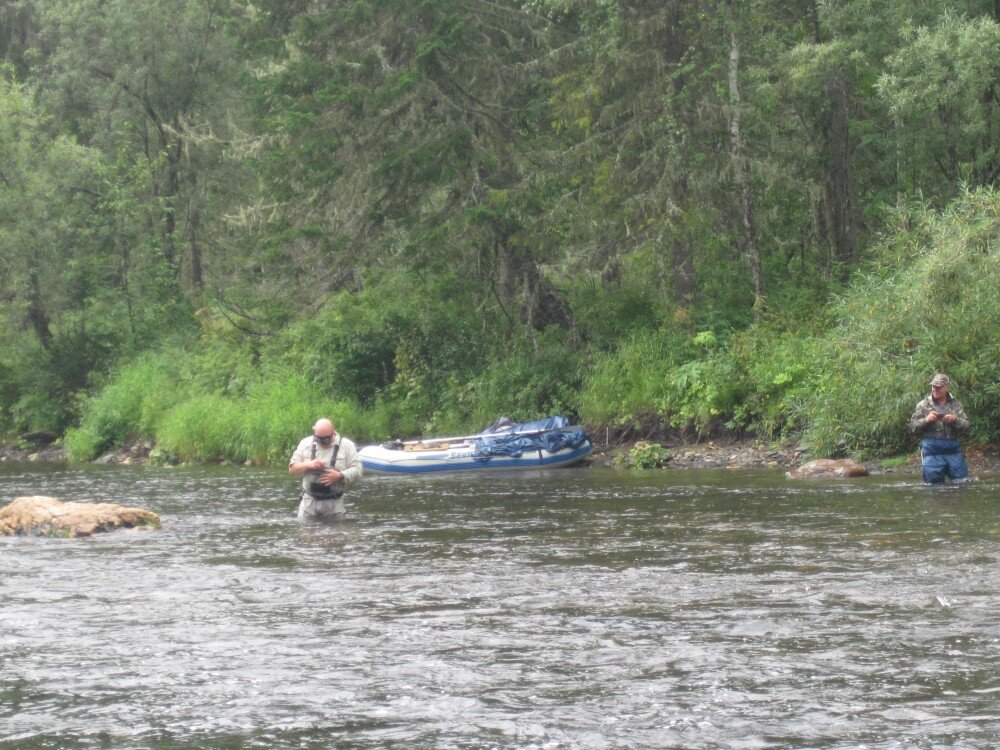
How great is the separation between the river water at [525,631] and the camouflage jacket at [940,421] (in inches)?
40.0

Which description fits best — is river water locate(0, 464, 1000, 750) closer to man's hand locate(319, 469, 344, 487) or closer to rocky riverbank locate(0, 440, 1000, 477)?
man's hand locate(319, 469, 344, 487)

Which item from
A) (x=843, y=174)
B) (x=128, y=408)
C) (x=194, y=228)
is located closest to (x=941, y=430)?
(x=843, y=174)

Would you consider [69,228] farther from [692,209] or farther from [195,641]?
[195,641]

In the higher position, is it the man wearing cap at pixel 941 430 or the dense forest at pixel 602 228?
the dense forest at pixel 602 228

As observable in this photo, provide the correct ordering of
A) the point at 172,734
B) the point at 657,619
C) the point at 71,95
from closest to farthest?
the point at 172,734 < the point at 657,619 < the point at 71,95

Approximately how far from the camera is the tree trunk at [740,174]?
24.9 metres

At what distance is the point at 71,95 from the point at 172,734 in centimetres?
4164

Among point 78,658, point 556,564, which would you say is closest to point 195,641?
point 78,658

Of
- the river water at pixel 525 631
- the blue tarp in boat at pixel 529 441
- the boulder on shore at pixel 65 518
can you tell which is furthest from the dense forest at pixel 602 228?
the boulder on shore at pixel 65 518

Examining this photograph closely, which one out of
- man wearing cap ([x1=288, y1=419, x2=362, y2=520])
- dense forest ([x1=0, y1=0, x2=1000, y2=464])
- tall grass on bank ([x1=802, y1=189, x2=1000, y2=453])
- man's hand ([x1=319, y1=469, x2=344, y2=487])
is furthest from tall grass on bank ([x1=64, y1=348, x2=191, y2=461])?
man's hand ([x1=319, y1=469, x2=344, y2=487])

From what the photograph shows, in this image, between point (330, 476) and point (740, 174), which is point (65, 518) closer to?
point (330, 476)

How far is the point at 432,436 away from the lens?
93.4ft

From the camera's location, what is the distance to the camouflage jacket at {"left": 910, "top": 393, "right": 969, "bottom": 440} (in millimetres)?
15539

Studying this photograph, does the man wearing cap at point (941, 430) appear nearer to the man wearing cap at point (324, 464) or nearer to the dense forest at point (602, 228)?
the dense forest at point (602, 228)
